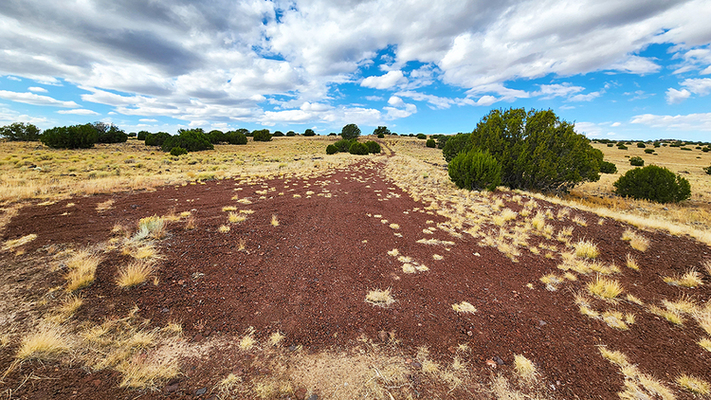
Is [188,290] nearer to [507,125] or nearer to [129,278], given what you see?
[129,278]

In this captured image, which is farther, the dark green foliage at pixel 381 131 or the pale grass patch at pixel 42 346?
the dark green foliage at pixel 381 131

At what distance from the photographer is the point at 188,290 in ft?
14.4

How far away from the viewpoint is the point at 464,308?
4.38m

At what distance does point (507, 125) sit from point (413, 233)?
46.0 ft

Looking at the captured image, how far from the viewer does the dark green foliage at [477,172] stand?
1403 centimetres

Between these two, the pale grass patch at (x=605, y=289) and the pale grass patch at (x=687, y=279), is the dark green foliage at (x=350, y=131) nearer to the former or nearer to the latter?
the pale grass patch at (x=687, y=279)

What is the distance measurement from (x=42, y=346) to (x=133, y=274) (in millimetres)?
1555

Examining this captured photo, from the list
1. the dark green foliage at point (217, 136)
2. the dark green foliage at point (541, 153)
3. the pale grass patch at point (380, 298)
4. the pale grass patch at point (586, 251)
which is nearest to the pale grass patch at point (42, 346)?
the pale grass patch at point (380, 298)

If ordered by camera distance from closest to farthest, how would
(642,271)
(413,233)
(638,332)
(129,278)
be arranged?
(638,332) → (129,278) → (642,271) → (413,233)

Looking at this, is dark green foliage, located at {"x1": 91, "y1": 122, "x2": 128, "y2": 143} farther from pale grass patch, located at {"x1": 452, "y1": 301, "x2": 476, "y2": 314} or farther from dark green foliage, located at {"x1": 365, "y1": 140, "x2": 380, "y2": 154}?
pale grass patch, located at {"x1": 452, "y1": 301, "x2": 476, "y2": 314}

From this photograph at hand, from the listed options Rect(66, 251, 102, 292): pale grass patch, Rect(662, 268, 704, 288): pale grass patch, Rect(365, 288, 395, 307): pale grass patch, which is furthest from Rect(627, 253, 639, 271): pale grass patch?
Rect(66, 251, 102, 292): pale grass patch

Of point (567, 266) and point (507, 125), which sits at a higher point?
point (507, 125)

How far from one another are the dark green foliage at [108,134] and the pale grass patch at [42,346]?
50.7 metres

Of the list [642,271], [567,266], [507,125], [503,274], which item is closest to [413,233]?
[503,274]
